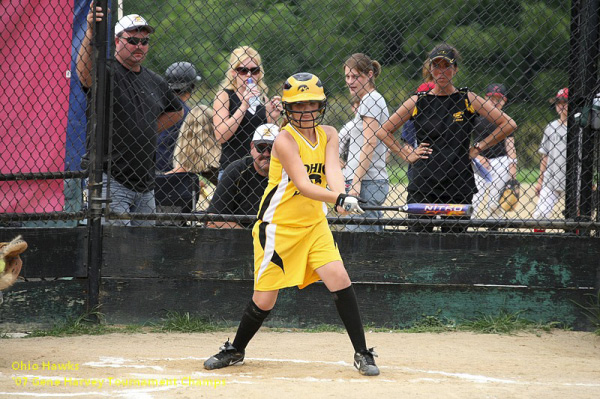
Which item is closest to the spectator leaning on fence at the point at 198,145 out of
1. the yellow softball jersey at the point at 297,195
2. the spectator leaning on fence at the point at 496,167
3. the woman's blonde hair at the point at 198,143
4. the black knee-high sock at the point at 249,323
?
the woman's blonde hair at the point at 198,143

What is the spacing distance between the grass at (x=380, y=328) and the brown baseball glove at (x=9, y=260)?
3.82 ft

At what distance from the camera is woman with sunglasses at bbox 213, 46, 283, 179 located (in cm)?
604

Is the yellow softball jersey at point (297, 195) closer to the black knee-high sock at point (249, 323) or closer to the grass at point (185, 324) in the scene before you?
the black knee-high sock at point (249, 323)

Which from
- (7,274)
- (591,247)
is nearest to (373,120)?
(591,247)

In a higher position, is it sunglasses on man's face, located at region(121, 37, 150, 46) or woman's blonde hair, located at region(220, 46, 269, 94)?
sunglasses on man's face, located at region(121, 37, 150, 46)

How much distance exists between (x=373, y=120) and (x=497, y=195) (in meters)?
2.79

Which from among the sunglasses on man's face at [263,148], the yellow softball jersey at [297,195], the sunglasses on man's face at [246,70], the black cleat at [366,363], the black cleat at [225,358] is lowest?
the black cleat at [225,358]

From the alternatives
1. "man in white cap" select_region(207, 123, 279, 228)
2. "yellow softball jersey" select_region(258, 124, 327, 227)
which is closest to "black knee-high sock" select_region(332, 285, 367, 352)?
"yellow softball jersey" select_region(258, 124, 327, 227)

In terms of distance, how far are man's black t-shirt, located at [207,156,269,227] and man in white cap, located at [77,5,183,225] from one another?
1.68 feet

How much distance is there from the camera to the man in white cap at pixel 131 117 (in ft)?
18.5

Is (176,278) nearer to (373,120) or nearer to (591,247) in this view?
(373,120)

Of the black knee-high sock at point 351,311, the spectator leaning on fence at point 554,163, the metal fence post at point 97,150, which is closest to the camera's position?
the black knee-high sock at point 351,311

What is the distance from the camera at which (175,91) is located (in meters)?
6.75

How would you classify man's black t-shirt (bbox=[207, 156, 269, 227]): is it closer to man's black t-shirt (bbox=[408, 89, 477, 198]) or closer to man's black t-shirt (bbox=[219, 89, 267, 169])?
man's black t-shirt (bbox=[219, 89, 267, 169])
